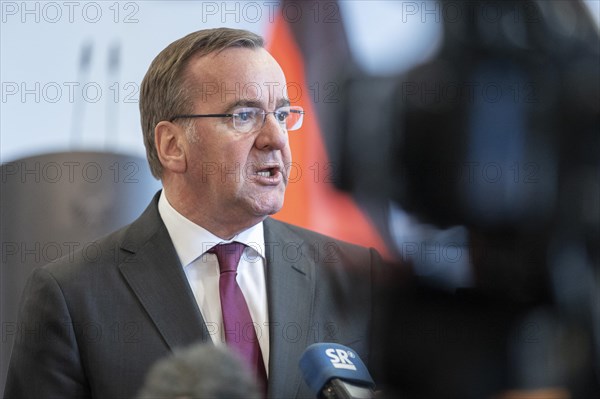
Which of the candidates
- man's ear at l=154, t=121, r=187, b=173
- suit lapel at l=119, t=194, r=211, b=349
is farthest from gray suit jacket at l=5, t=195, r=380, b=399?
man's ear at l=154, t=121, r=187, b=173

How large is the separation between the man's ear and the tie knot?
8.2 inches

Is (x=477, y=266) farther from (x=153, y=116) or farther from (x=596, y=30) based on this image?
(x=153, y=116)

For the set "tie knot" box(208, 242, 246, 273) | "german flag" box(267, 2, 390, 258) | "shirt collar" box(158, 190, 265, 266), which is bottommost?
"tie knot" box(208, 242, 246, 273)

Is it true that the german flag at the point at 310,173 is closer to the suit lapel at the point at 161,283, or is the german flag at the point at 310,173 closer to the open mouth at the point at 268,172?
the open mouth at the point at 268,172

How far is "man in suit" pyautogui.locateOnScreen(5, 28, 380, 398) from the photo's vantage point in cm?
202

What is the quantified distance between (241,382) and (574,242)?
52.9 inches

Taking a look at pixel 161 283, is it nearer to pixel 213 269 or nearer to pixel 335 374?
pixel 213 269

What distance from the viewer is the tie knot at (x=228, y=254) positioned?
2.10 metres

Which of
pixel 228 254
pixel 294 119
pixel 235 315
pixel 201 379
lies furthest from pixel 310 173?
pixel 201 379

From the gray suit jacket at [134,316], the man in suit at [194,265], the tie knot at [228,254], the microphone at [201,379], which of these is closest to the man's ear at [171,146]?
the man in suit at [194,265]

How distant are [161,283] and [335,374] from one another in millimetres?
755

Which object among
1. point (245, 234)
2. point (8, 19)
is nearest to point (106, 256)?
point (245, 234)

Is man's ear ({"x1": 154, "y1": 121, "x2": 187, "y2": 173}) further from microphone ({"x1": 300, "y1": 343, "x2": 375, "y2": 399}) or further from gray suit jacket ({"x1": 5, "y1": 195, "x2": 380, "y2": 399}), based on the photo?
microphone ({"x1": 300, "y1": 343, "x2": 375, "y2": 399})

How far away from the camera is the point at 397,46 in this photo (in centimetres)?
229
